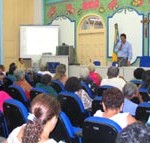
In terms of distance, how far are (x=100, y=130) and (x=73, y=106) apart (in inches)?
63.3

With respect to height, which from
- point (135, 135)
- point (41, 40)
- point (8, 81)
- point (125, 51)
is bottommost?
point (8, 81)

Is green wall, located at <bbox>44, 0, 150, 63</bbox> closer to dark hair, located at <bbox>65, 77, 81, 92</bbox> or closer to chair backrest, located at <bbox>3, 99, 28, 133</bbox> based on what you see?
dark hair, located at <bbox>65, 77, 81, 92</bbox>

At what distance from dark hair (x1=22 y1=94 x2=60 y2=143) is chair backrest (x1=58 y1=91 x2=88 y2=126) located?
196cm

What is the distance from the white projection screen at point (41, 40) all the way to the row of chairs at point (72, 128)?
8.66 meters

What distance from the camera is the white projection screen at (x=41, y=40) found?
12.7 m

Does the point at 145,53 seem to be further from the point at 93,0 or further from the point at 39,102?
the point at 39,102

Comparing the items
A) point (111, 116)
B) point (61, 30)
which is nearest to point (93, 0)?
point (61, 30)

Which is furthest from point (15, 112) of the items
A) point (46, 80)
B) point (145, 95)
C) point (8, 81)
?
point (8, 81)

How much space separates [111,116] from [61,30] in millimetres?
9931

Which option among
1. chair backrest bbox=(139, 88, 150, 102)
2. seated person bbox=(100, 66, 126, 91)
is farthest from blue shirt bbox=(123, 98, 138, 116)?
seated person bbox=(100, 66, 126, 91)

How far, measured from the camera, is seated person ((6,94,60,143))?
6.21ft

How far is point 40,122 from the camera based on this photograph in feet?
6.51

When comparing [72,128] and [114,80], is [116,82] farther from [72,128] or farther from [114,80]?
[72,128]

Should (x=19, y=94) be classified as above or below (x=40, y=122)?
below
